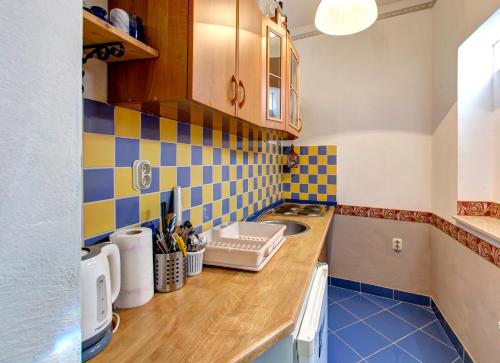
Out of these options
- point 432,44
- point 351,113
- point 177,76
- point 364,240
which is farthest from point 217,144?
point 432,44

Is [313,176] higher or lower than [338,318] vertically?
higher

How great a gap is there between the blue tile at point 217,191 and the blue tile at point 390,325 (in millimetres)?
1517

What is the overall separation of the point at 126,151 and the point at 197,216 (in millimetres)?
475

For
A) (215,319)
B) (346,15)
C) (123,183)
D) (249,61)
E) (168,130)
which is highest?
(346,15)

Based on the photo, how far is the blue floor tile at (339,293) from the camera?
7.46ft

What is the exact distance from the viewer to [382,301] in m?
2.20

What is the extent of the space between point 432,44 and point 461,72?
0.59m

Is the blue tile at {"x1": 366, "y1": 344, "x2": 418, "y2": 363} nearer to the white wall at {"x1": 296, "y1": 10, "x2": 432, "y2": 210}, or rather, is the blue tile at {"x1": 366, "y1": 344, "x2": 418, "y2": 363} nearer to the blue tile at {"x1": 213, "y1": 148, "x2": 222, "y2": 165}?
the white wall at {"x1": 296, "y1": 10, "x2": 432, "y2": 210}

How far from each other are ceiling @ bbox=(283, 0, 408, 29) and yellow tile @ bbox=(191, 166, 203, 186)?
1.77 metres

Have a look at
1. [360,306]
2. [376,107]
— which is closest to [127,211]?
[360,306]

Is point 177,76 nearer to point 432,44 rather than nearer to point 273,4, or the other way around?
point 273,4

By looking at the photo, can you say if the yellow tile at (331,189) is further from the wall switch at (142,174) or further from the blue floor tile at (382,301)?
the wall switch at (142,174)

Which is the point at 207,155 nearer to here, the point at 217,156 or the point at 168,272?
the point at 217,156

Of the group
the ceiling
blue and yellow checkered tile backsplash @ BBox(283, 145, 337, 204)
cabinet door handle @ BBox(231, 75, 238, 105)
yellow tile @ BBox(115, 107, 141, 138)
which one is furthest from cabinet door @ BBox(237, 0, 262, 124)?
blue and yellow checkered tile backsplash @ BBox(283, 145, 337, 204)
